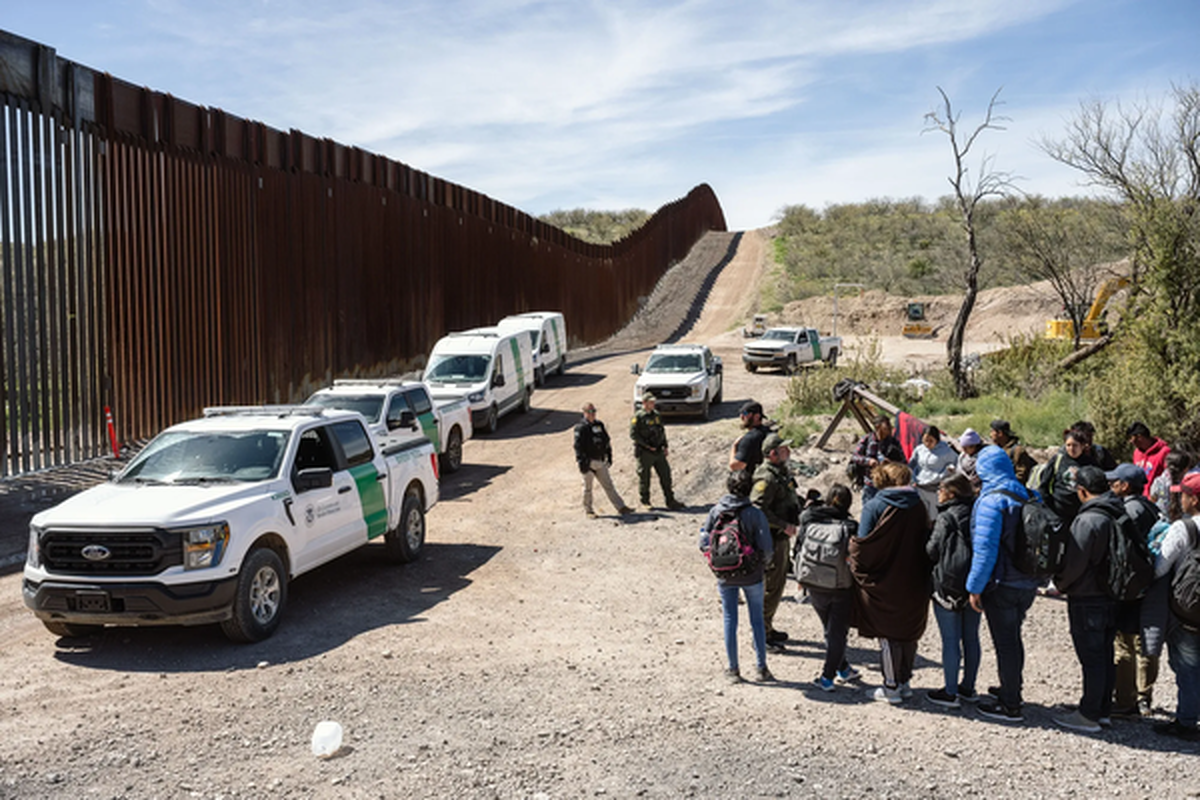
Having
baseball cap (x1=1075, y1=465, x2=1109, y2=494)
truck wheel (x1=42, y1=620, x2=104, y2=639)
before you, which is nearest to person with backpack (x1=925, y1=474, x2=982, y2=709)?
baseball cap (x1=1075, y1=465, x2=1109, y2=494)

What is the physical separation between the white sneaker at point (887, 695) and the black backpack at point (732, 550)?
4.11 ft

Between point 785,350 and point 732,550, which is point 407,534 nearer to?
point 732,550

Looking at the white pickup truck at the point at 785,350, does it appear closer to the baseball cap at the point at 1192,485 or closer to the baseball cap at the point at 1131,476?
the baseball cap at the point at 1131,476

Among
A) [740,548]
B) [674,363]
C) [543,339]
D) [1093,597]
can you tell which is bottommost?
[1093,597]

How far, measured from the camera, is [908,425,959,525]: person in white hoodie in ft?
35.4

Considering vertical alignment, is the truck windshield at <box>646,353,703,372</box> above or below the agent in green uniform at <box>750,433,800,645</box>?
above

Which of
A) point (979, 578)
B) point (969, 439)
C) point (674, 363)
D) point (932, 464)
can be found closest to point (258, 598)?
point (979, 578)

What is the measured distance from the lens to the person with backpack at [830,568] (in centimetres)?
690

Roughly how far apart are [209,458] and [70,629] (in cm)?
185

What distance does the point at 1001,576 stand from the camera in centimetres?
654

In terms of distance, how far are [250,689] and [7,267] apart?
11323 mm

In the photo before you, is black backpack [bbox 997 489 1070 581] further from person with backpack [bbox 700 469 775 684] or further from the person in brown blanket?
person with backpack [bbox 700 469 775 684]

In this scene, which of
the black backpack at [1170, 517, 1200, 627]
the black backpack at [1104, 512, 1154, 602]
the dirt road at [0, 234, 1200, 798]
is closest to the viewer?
the dirt road at [0, 234, 1200, 798]

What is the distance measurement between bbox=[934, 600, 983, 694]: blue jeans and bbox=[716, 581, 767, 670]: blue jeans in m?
1.29
